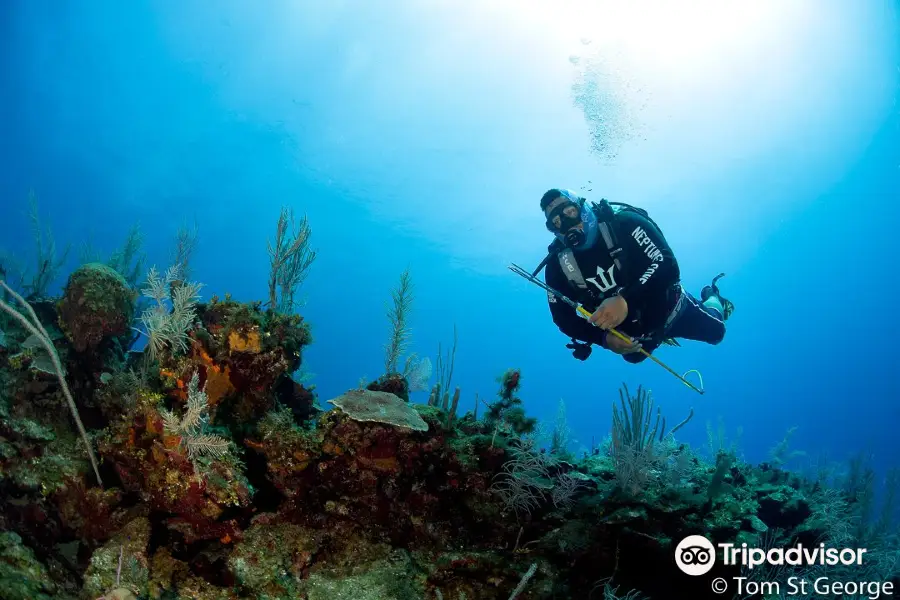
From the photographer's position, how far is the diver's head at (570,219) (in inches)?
→ 208

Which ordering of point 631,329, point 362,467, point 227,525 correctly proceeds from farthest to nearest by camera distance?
point 631,329
point 362,467
point 227,525

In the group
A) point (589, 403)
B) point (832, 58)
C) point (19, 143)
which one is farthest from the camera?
point (589, 403)

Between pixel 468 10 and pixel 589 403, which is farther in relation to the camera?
pixel 589 403

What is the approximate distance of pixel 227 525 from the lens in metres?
3.46

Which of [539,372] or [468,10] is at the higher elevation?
[539,372]

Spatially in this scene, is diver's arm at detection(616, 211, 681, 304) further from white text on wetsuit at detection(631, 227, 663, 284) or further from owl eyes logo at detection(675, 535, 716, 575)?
owl eyes logo at detection(675, 535, 716, 575)

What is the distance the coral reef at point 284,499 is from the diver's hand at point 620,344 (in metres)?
1.09

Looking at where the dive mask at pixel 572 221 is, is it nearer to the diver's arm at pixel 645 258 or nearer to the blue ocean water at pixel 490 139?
the diver's arm at pixel 645 258

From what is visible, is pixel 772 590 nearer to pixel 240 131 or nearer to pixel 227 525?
pixel 227 525

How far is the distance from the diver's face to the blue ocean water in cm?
769

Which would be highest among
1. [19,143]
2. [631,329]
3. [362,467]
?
[19,143]

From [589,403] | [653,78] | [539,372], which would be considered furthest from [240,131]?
[589,403]

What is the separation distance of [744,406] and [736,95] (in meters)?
106

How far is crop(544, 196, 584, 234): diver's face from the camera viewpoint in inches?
208
